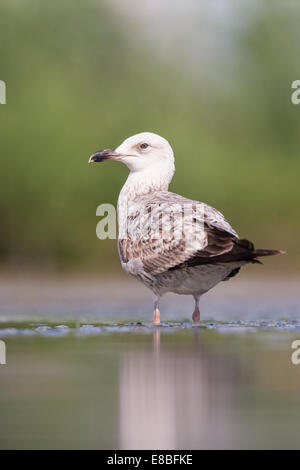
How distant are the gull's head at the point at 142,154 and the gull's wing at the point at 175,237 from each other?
50cm

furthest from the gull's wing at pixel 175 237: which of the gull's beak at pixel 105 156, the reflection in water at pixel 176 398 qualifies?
the reflection in water at pixel 176 398

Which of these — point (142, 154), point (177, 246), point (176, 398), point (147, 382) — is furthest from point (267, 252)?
point (176, 398)

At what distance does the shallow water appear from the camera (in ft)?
12.6

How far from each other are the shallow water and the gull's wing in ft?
1.62

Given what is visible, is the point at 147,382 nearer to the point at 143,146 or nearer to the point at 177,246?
the point at 177,246

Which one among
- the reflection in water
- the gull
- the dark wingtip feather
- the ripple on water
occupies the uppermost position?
the gull

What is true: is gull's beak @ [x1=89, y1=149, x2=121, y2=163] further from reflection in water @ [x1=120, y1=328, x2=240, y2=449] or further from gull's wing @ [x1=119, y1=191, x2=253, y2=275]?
reflection in water @ [x1=120, y1=328, x2=240, y2=449]

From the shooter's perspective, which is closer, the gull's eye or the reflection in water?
the reflection in water

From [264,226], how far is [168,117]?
2535 millimetres

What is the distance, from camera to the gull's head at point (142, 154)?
8.53m

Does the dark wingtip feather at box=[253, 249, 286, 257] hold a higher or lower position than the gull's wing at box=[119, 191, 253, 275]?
lower

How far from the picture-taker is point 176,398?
14.7 ft

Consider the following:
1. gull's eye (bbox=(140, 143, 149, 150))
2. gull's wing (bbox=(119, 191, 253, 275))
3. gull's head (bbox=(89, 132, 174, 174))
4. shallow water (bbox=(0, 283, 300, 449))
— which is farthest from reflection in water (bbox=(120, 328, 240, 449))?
gull's eye (bbox=(140, 143, 149, 150))

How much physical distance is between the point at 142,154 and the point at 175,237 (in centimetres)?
133
